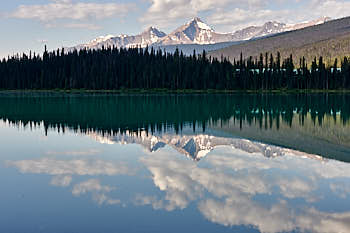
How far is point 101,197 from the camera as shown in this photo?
1766 cm

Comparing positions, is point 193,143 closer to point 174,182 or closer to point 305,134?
point 305,134

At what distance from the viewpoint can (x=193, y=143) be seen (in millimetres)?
34469

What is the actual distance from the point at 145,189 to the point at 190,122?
33.1m

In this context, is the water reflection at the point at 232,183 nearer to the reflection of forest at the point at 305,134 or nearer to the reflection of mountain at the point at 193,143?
the reflection of mountain at the point at 193,143

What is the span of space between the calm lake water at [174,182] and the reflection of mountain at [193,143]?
91 mm

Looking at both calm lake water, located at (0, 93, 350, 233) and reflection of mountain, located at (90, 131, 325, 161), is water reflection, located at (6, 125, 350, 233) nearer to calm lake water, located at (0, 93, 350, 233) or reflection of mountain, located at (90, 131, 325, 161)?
calm lake water, located at (0, 93, 350, 233)

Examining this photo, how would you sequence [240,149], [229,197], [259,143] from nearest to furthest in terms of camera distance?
[229,197] → [240,149] → [259,143]

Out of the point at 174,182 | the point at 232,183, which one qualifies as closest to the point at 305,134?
the point at 232,183

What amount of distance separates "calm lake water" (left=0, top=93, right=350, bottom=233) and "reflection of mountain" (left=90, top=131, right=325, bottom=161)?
0.09 metres

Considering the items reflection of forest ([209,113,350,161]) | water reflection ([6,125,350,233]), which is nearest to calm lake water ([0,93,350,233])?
water reflection ([6,125,350,233])

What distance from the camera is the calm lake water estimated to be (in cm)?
1463

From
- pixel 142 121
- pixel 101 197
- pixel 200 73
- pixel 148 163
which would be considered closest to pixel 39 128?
pixel 142 121

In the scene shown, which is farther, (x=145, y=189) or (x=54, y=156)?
(x=54, y=156)

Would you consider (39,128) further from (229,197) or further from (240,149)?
(229,197)
